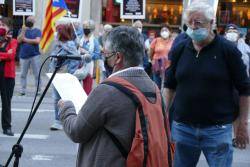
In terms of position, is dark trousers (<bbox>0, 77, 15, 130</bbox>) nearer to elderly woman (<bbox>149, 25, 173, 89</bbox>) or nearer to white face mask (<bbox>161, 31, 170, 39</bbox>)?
elderly woman (<bbox>149, 25, 173, 89</bbox>)

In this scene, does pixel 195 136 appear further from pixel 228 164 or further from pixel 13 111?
pixel 13 111

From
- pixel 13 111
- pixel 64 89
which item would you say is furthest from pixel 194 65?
pixel 13 111

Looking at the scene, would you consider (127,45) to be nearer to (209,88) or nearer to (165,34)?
(209,88)

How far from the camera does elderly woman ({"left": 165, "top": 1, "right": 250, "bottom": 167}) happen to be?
445cm

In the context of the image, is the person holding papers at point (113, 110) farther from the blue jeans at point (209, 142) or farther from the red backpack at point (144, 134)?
the blue jeans at point (209, 142)

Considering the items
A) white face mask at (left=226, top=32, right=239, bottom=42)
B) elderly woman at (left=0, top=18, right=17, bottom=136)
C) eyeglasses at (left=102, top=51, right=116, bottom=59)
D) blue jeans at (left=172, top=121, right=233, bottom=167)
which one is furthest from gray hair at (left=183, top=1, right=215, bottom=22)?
white face mask at (left=226, top=32, right=239, bottom=42)

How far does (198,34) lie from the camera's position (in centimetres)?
441

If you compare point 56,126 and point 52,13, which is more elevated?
point 52,13

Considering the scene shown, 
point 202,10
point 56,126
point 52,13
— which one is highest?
point 202,10

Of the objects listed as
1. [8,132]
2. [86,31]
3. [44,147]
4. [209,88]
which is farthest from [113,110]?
[86,31]

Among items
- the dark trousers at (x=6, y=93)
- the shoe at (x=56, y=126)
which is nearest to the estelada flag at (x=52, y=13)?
the shoe at (x=56, y=126)

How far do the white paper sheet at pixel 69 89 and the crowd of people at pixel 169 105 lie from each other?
3.3 inches

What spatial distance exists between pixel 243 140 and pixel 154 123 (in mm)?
1466

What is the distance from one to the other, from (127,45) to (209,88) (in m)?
1.33
